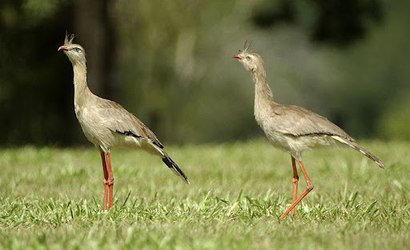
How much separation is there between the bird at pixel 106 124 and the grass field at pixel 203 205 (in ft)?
1.59

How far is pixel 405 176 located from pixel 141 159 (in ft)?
15.2

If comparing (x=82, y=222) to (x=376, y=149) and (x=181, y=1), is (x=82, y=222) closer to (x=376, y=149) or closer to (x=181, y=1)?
(x=376, y=149)

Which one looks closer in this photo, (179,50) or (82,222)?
(82,222)

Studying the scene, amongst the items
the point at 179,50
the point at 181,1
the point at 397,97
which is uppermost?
the point at 181,1

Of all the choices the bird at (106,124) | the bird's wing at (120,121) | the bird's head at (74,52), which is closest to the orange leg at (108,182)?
the bird at (106,124)

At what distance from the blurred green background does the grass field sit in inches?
233

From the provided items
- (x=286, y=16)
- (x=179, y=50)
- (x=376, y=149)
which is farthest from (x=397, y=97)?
(x=376, y=149)

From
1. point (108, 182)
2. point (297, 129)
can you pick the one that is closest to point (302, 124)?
point (297, 129)

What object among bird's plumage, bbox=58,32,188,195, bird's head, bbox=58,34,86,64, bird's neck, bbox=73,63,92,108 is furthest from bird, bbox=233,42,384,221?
bird's head, bbox=58,34,86,64

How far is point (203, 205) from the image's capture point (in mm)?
7715

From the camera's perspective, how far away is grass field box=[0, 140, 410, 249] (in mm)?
6090

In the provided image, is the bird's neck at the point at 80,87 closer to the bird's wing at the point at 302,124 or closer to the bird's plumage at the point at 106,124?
the bird's plumage at the point at 106,124

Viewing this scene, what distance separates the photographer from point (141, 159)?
46.8 ft

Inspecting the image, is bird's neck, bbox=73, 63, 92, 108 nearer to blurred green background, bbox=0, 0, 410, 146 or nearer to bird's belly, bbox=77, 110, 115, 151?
bird's belly, bbox=77, 110, 115, 151
